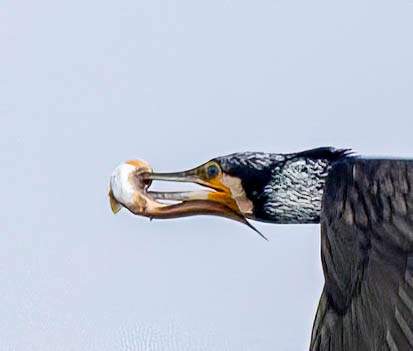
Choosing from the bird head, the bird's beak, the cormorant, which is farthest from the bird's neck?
the cormorant

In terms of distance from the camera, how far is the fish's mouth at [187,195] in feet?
19.3

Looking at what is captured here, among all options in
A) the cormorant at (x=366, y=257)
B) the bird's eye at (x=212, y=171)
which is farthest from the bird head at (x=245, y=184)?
the cormorant at (x=366, y=257)

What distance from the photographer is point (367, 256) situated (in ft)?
14.2

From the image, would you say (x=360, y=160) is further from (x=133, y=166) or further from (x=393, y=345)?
(x=133, y=166)

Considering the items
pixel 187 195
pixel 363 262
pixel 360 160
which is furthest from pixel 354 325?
pixel 187 195

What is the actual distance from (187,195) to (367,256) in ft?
5.40

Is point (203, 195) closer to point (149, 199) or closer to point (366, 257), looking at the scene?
point (149, 199)

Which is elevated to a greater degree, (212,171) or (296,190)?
(212,171)

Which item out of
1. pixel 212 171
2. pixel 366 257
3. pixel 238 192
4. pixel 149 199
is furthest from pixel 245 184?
pixel 366 257

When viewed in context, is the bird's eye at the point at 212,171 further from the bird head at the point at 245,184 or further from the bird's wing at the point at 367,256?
the bird's wing at the point at 367,256

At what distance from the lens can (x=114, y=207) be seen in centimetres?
604

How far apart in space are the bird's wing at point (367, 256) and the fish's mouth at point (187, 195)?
4.44 feet

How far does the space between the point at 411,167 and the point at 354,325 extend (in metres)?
0.54

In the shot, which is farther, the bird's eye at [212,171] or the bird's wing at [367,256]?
the bird's eye at [212,171]
